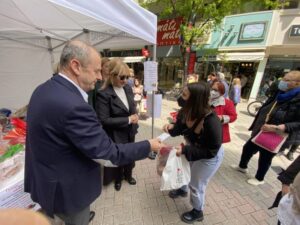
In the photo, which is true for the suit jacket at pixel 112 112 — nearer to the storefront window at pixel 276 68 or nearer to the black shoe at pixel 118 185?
the black shoe at pixel 118 185

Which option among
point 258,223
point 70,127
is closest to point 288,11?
point 258,223

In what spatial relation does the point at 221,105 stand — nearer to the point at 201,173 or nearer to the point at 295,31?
the point at 201,173

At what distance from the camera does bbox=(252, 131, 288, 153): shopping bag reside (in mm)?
2413

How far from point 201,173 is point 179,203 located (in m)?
0.85

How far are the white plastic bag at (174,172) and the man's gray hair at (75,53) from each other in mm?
1176

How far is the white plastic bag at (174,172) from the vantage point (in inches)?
70.2

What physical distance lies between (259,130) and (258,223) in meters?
1.25

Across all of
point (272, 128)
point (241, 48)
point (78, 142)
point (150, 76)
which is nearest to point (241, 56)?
point (241, 48)

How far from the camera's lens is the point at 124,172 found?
2.90 meters

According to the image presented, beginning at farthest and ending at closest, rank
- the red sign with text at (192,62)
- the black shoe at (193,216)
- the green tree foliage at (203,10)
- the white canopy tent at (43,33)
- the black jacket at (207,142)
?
the red sign with text at (192,62), the green tree foliage at (203,10), the white canopy tent at (43,33), the black shoe at (193,216), the black jacket at (207,142)

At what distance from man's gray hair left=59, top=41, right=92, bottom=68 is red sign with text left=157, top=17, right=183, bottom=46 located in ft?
36.5

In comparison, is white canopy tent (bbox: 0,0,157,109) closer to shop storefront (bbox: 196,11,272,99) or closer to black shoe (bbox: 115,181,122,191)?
black shoe (bbox: 115,181,122,191)

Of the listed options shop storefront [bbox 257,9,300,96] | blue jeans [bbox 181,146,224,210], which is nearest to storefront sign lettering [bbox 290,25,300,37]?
shop storefront [bbox 257,9,300,96]

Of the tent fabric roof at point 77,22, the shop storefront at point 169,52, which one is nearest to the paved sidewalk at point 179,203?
the tent fabric roof at point 77,22
